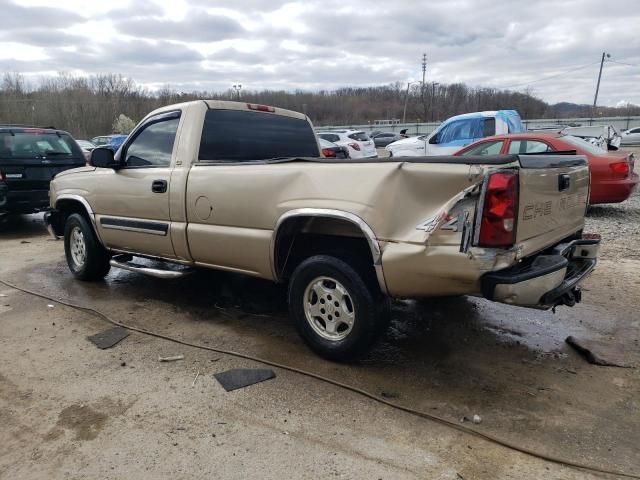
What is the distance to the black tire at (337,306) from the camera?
3365 millimetres

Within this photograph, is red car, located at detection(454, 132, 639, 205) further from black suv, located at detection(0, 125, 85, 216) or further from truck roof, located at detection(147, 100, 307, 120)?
black suv, located at detection(0, 125, 85, 216)

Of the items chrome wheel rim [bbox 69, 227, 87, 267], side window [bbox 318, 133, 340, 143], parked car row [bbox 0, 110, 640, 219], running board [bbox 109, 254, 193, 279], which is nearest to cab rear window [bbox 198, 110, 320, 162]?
running board [bbox 109, 254, 193, 279]

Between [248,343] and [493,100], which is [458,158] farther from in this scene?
[493,100]

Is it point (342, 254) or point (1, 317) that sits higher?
point (342, 254)

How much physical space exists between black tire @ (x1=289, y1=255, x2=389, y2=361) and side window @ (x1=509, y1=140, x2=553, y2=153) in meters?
6.53

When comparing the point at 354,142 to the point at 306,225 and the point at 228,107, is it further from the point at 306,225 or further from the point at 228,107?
the point at 306,225

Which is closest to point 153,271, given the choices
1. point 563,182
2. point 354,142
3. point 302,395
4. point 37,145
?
point 302,395

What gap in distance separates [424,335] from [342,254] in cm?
121

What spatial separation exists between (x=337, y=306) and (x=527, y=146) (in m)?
6.71

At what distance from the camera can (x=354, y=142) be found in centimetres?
1992

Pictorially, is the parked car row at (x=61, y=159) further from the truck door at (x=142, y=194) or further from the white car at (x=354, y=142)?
the white car at (x=354, y=142)

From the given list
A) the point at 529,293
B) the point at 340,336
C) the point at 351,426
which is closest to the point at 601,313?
the point at 529,293

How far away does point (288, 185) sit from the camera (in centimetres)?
357

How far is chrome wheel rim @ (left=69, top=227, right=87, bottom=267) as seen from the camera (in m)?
5.71
